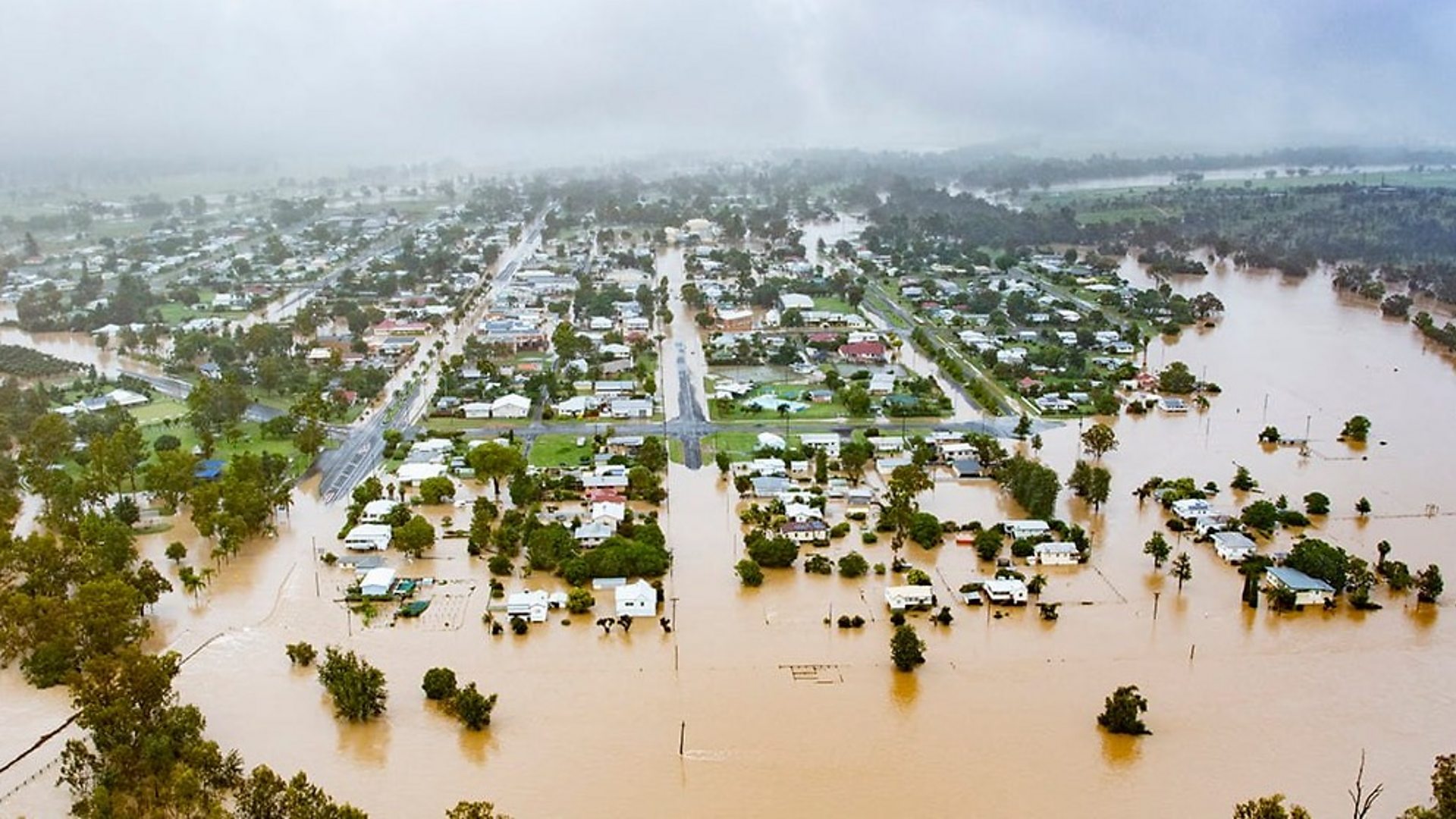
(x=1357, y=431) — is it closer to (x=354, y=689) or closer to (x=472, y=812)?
(x=354, y=689)

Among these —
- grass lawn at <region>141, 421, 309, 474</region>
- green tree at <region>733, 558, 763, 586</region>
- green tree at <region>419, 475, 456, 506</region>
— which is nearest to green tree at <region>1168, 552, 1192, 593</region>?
green tree at <region>733, 558, 763, 586</region>

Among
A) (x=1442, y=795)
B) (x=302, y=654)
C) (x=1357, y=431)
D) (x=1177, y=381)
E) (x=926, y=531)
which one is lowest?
(x=302, y=654)

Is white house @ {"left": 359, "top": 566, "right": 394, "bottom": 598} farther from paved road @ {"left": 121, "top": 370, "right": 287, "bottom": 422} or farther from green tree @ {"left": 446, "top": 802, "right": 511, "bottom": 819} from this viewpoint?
paved road @ {"left": 121, "top": 370, "right": 287, "bottom": 422}

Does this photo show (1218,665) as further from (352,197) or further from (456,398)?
(352,197)

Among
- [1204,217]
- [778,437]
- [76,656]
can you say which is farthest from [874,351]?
[1204,217]

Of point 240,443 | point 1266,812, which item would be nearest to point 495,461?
point 240,443

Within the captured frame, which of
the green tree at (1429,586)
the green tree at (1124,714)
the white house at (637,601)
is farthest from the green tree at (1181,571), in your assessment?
the white house at (637,601)
